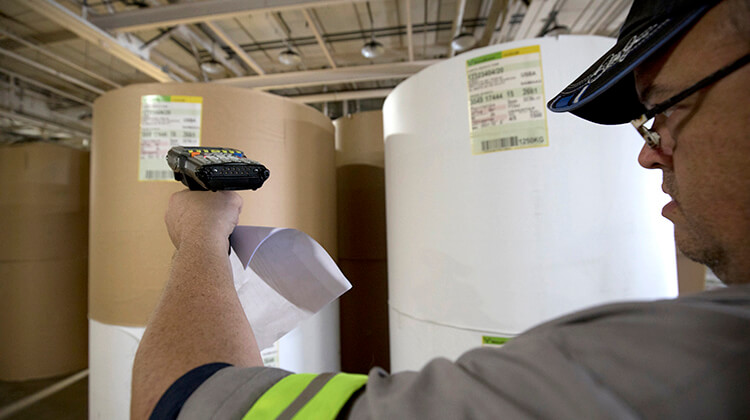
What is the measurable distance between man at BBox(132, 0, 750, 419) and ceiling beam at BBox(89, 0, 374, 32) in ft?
4.70

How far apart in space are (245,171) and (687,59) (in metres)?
0.45

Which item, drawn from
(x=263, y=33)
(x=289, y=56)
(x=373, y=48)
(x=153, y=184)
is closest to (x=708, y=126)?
(x=153, y=184)

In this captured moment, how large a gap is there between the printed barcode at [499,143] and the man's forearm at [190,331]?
22.2 inches

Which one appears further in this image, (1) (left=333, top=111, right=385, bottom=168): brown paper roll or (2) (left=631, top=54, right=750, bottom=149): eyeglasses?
(1) (left=333, top=111, right=385, bottom=168): brown paper roll

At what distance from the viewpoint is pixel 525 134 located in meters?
0.70

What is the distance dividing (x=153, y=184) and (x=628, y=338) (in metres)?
0.93

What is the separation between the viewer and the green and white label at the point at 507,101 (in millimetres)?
692

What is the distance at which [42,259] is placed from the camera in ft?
6.78

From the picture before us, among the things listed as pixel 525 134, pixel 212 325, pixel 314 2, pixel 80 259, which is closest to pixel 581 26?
pixel 314 2

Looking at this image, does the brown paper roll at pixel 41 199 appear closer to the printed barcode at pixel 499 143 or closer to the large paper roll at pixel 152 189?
the large paper roll at pixel 152 189

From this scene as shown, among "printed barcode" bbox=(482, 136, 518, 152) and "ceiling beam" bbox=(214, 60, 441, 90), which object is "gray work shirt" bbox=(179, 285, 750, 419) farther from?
"ceiling beam" bbox=(214, 60, 441, 90)

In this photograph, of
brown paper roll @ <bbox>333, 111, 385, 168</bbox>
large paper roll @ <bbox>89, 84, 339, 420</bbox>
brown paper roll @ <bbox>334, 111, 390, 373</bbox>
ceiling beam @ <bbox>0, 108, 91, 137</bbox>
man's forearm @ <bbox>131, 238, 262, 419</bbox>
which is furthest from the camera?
ceiling beam @ <bbox>0, 108, 91, 137</bbox>

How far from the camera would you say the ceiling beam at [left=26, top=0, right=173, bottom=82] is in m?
1.36

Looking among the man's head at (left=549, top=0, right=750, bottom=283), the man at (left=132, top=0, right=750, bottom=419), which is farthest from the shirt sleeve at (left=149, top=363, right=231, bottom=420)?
the man's head at (left=549, top=0, right=750, bottom=283)
